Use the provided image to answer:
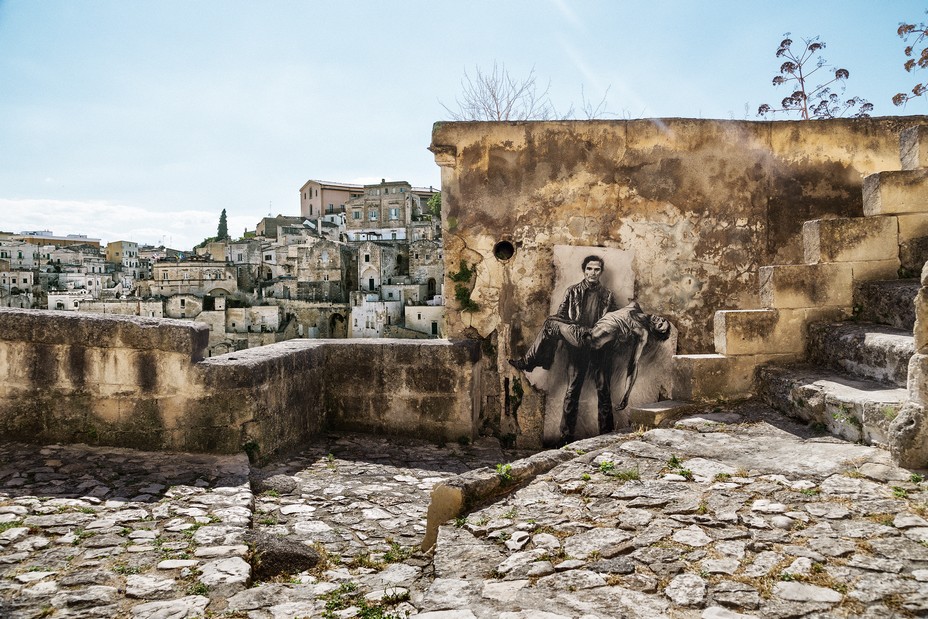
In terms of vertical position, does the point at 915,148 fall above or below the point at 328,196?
below

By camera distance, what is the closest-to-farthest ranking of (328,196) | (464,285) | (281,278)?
(464,285) < (281,278) < (328,196)

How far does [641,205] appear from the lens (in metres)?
6.24

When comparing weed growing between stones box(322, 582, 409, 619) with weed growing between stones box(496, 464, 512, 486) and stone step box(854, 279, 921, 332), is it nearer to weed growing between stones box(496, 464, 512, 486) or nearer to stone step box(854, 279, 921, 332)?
weed growing between stones box(496, 464, 512, 486)

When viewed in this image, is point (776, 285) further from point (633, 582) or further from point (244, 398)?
point (244, 398)

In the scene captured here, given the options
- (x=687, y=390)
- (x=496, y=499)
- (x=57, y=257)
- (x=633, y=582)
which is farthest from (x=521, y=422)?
(x=57, y=257)

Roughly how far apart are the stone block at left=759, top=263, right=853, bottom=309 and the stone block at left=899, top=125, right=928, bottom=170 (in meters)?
0.90

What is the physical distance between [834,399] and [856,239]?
1760 mm

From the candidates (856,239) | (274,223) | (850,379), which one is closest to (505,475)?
(850,379)

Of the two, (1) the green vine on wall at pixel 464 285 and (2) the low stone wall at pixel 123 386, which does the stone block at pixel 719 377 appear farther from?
Result: (2) the low stone wall at pixel 123 386

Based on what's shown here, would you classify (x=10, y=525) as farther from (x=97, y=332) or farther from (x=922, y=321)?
(x=922, y=321)

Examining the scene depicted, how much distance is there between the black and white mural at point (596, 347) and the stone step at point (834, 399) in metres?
1.54

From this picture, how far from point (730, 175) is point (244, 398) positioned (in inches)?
200

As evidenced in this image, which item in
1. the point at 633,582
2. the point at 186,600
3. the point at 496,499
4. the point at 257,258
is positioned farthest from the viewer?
the point at 257,258

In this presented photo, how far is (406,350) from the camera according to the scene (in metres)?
6.10
